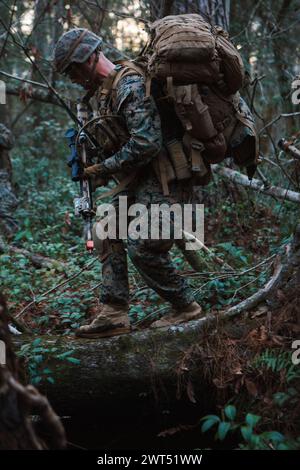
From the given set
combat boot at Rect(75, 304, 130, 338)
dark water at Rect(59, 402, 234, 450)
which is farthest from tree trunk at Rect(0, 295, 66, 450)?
combat boot at Rect(75, 304, 130, 338)

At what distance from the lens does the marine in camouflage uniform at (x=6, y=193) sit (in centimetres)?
1016

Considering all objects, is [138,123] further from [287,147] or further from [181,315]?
[181,315]

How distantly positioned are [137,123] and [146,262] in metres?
1.09

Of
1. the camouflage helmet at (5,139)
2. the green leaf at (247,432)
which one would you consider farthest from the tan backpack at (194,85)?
the camouflage helmet at (5,139)

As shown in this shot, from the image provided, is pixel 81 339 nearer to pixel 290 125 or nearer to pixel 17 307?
pixel 17 307

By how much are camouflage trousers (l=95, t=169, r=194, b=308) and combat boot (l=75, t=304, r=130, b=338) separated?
8 cm

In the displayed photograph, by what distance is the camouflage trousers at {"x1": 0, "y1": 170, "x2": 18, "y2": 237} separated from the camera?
10086 mm

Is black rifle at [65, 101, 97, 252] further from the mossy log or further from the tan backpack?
the mossy log

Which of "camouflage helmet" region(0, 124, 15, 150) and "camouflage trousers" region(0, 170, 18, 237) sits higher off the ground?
"camouflage helmet" region(0, 124, 15, 150)

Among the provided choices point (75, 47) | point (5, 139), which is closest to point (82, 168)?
point (75, 47)

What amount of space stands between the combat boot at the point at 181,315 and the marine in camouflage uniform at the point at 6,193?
5.49 m

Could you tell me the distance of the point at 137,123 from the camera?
4.38 meters

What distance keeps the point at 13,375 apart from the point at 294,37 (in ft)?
40.6
